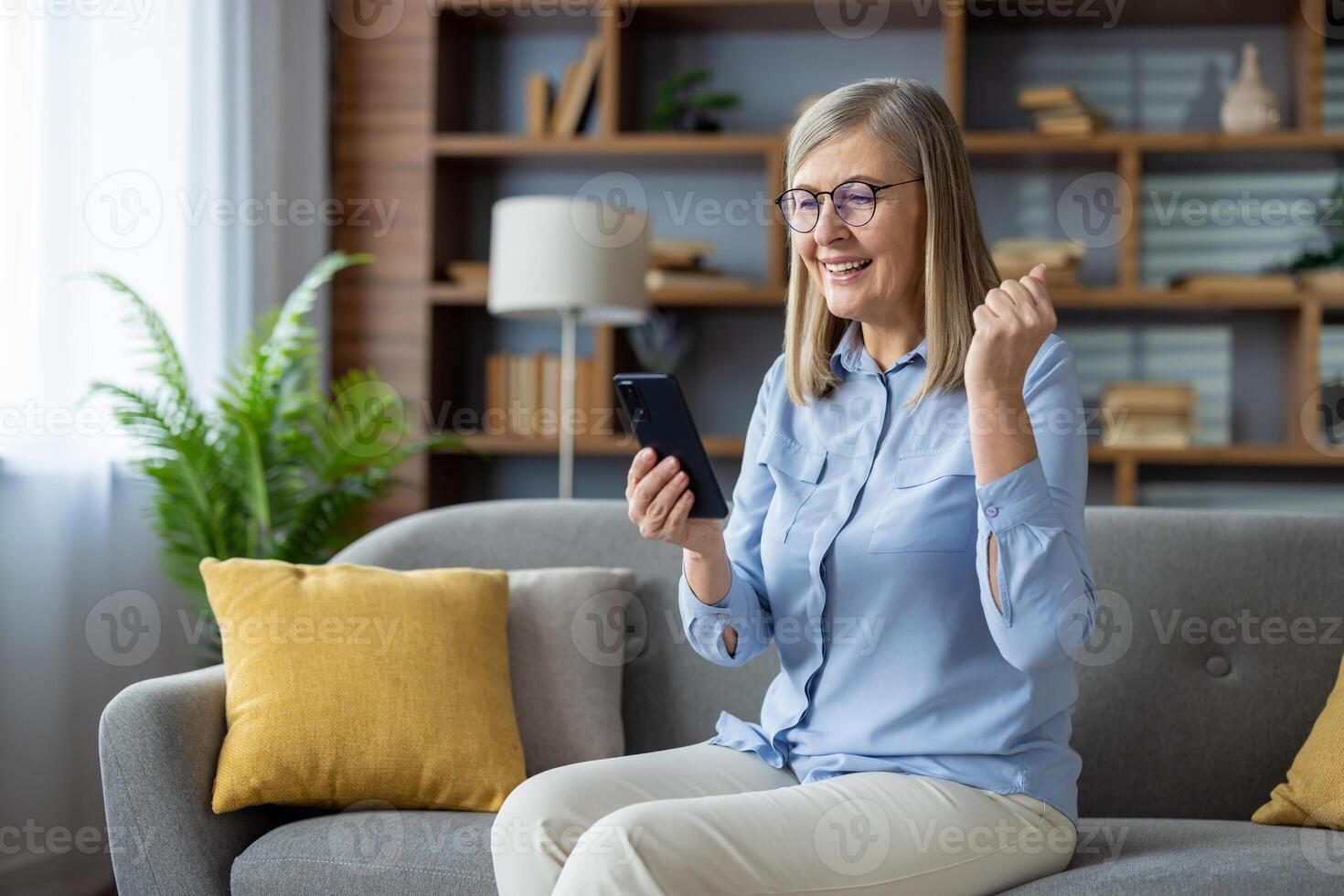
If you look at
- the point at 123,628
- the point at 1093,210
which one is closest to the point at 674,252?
the point at 1093,210

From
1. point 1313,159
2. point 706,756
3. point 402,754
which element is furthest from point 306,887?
point 1313,159

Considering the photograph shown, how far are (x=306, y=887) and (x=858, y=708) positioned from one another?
771 mm

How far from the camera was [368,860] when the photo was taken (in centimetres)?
172

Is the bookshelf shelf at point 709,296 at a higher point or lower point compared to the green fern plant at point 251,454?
higher

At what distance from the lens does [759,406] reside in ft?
5.85

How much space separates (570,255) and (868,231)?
1801 millimetres

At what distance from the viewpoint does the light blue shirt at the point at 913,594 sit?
4.44ft

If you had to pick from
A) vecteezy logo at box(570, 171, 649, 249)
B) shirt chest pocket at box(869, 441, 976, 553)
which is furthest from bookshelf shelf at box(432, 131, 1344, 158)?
shirt chest pocket at box(869, 441, 976, 553)

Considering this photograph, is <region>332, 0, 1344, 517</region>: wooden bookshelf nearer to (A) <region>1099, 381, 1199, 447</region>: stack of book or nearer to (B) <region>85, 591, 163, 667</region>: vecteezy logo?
(A) <region>1099, 381, 1199, 447</region>: stack of book

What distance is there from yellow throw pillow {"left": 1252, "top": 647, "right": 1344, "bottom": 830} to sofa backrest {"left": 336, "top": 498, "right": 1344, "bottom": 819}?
11 cm

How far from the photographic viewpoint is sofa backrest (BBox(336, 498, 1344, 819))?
1.98m

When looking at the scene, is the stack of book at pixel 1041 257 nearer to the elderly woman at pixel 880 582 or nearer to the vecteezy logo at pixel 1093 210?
the vecteezy logo at pixel 1093 210

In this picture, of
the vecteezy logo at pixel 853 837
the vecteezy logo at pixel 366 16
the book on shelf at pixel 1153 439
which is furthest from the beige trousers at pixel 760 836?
the vecteezy logo at pixel 366 16

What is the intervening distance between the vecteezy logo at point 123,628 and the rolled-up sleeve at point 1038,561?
222 centimetres
